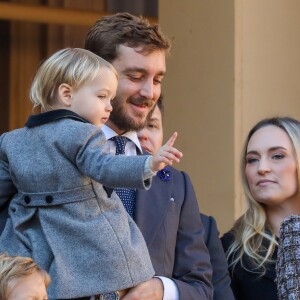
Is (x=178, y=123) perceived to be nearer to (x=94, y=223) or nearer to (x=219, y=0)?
(x=219, y=0)

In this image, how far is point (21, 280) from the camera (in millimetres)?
3666

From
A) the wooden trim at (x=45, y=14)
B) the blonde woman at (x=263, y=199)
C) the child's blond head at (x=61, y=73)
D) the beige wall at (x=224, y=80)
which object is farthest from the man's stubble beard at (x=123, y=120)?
the wooden trim at (x=45, y=14)

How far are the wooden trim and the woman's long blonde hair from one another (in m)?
2.70

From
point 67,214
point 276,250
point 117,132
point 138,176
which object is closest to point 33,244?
point 67,214

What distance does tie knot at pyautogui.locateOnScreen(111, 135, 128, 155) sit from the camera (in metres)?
4.56

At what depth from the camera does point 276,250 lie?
5.12 meters

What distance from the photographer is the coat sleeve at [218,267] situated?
4789 mm

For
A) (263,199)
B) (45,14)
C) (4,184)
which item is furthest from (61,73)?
(45,14)

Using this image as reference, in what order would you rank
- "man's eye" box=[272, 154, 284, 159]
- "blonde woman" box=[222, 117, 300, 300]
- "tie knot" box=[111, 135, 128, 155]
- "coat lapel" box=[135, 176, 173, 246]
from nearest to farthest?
"coat lapel" box=[135, 176, 173, 246] < "tie knot" box=[111, 135, 128, 155] < "blonde woman" box=[222, 117, 300, 300] < "man's eye" box=[272, 154, 284, 159]

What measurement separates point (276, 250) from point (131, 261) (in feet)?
3.95

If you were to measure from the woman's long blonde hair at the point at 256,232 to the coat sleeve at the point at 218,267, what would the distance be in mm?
238

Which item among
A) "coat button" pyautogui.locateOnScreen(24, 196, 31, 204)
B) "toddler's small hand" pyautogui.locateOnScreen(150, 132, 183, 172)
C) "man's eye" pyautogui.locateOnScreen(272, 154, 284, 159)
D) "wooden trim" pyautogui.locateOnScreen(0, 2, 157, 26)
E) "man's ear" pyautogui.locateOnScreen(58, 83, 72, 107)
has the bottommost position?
"coat button" pyautogui.locateOnScreen(24, 196, 31, 204)

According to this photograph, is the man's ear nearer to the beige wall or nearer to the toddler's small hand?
the toddler's small hand

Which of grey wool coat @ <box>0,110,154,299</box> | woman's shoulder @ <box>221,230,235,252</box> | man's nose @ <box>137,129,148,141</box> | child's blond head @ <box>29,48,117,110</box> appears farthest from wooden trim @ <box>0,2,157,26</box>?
grey wool coat @ <box>0,110,154,299</box>
